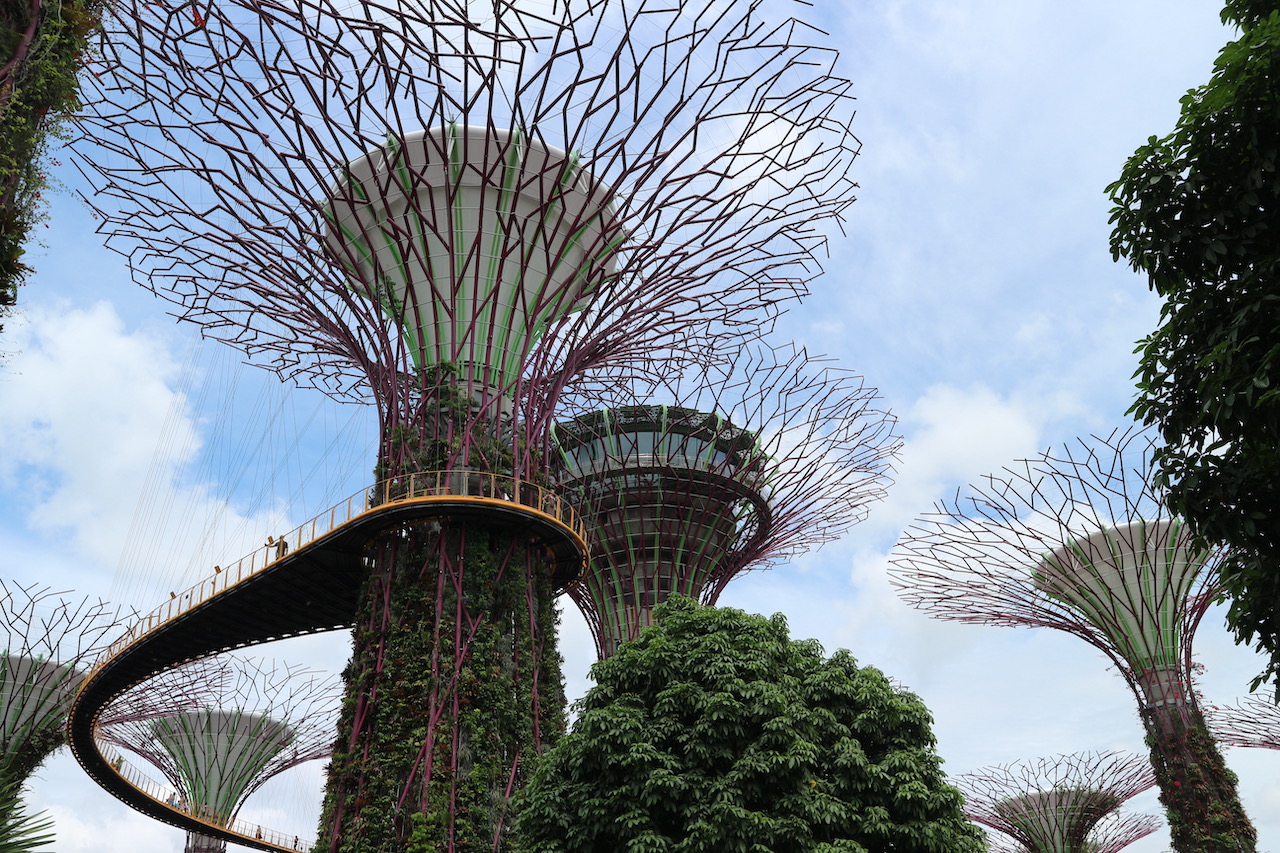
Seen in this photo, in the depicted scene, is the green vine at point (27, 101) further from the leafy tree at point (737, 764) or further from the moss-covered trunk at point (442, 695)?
the moss-covered trunk at point (442, 695)

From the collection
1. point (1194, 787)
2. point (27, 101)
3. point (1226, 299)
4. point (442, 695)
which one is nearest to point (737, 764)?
point (1226, 299)

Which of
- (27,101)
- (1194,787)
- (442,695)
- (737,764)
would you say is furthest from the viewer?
(1194,787)

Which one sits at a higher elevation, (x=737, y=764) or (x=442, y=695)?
(x=442, y=695)

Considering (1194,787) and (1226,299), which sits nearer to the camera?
(1226,299)

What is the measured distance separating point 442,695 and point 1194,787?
25.0 m

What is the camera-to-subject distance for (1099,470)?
3478cm

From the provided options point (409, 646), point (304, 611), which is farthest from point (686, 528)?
point (409, 646)

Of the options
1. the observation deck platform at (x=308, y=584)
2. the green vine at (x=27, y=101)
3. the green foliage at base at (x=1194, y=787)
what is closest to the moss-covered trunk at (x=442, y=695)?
the observation deck platform at (x=308, y=584)

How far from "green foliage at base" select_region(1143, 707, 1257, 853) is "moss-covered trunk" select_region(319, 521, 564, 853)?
70.2 ft

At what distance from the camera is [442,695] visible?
76.0 feet

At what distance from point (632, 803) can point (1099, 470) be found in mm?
25277

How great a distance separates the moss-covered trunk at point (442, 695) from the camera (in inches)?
872

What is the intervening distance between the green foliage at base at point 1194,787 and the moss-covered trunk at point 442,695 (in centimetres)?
2141

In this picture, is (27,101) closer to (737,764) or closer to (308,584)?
(737,764)
